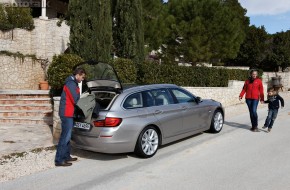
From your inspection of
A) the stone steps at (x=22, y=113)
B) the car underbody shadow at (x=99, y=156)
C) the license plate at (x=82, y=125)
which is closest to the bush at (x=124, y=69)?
the stone steps at (x=22, y=113)

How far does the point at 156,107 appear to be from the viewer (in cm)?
698

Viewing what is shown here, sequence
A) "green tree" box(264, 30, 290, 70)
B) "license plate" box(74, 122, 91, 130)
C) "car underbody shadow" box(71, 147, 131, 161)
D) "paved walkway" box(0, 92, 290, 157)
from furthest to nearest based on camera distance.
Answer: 1. "green tree" box(264, 30, 290, 70)
2. "paved walkway" box(0, 92, 290, 157)
3. "car underbody shadow" box(71, 147, 131, 161)
4. "license plate" box(74, 122, 91, 130)

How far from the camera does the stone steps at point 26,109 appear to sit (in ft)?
32.9

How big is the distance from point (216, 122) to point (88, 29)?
595cm

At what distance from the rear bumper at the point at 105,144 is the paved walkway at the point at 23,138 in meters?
1.69

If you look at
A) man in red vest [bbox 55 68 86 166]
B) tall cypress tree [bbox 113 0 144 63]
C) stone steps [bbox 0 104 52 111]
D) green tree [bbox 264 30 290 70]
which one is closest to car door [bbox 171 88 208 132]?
man in red vest [bbox 55 68 86 166]

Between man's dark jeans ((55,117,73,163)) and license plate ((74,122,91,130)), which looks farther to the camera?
license plate ((74,122,91,130))

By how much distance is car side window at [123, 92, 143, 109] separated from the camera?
Result: 21.3 ft

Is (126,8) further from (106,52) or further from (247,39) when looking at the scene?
(247,39)

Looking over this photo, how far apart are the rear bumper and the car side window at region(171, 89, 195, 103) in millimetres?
1953

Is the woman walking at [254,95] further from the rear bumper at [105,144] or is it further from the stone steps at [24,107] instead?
the stone steps at [24,107]

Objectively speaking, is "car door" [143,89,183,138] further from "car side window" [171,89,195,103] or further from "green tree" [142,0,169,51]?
"green tree" [142,0,169,51]

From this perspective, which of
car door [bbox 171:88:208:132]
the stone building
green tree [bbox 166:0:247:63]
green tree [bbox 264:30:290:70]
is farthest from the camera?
green tree [bbox 264:30:290:70]

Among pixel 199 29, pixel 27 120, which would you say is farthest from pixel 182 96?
pixel 199 29
